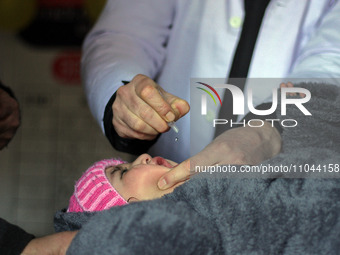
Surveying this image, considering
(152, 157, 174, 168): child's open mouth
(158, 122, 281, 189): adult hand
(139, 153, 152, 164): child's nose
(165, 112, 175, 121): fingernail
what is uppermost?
(165, 112, 175, 121): fingernail

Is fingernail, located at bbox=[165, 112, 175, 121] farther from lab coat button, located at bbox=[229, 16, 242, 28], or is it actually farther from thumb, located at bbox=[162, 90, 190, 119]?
lab coat button, located at bbox=[229, 16, 242, 28]

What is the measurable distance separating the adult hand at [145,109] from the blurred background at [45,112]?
11cm

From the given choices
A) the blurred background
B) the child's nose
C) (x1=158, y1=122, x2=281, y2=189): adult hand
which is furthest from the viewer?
the blurred background

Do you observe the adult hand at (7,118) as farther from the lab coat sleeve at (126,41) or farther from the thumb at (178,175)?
the thumb at (178,175)

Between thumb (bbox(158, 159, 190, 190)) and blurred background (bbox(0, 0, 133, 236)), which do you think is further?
blurred background (bbox(0, 0, 133, 236))

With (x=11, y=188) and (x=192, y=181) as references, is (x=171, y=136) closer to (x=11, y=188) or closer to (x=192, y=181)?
(x=192, y=181)

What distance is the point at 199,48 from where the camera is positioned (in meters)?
0.61

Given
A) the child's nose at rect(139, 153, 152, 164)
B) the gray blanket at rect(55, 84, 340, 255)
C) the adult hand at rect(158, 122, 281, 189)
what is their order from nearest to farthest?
the gray blanket at rect(55, 84, 340, 255) < the adult hand at rect(158, 122, 281, 189) < the child's nose at rect(139, 153, 152, 164)

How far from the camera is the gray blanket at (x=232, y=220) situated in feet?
1.11

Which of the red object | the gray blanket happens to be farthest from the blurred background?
the gray blanket

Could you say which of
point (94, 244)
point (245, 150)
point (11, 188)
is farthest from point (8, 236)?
point (11, 188)

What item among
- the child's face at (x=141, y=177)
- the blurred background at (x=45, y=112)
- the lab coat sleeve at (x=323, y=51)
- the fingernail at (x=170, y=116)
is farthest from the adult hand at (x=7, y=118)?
the lab coat sleeve at (x=323, y=51)

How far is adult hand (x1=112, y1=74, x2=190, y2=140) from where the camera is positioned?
0.45 metres

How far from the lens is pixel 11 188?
76 cm
